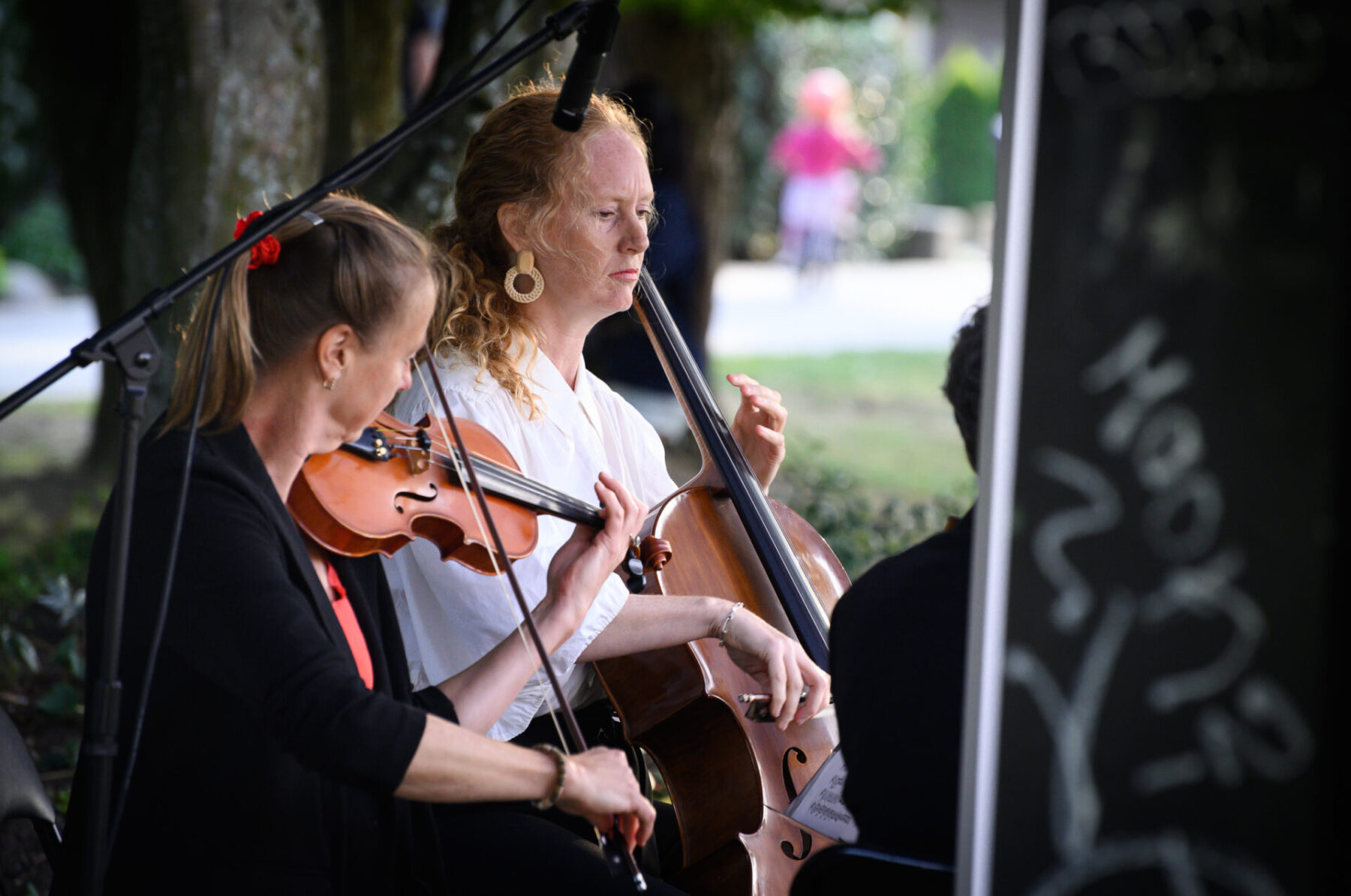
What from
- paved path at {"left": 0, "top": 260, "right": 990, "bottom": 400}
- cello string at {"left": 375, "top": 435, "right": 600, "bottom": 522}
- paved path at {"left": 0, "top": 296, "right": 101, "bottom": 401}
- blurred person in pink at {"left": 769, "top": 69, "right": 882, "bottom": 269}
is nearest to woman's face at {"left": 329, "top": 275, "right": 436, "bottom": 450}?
cello string at {"left": 375, "top": 435, "right": 600, "bottom": 522}

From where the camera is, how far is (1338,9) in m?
0.81

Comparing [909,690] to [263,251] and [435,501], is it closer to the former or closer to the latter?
[435,501]

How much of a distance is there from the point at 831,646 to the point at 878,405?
6845 mm

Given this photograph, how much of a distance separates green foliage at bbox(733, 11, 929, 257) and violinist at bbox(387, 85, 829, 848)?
1212 cm

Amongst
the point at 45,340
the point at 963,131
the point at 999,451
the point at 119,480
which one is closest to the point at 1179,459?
the point at 999,451

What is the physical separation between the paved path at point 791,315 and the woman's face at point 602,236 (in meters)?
5.16

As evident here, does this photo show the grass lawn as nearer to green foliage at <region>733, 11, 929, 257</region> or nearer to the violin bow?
the violin bow

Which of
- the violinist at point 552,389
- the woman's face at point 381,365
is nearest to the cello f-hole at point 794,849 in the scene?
the violinist at point 552,389

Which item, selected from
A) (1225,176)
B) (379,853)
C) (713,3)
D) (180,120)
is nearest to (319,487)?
(379,853)

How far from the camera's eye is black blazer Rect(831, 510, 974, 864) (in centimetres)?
133

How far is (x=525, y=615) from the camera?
1521 millimetres

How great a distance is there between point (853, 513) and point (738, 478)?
97.9 inches

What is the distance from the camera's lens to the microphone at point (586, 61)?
1502 mm

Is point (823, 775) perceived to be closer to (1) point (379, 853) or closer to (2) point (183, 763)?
(1) point (379, 853)
